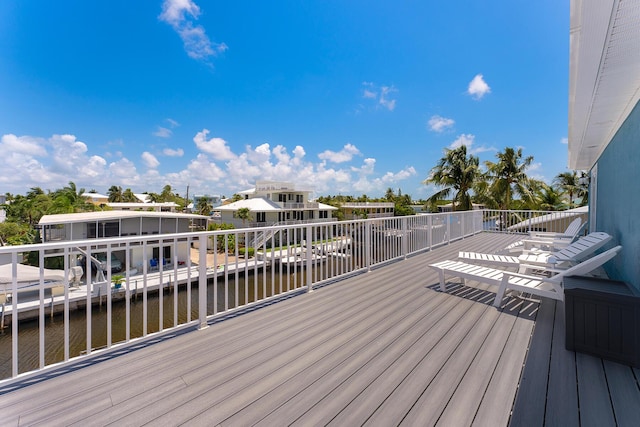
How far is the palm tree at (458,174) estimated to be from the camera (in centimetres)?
1950

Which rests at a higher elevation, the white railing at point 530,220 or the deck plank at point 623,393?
the white railing at point 530,220

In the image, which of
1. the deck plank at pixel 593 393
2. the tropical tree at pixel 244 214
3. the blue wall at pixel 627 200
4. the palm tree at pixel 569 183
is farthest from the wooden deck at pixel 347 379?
the palm tree at pixel 569 183

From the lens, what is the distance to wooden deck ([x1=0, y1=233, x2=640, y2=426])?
1.53 meters

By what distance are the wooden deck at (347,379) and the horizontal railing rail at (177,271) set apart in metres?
0.34

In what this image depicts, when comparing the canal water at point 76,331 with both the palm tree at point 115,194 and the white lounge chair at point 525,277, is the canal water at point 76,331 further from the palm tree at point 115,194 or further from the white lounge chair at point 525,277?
the palm tree at point 115,194

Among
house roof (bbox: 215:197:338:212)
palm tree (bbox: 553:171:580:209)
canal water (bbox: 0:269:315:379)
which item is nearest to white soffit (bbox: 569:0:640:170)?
canal water (bbox: 0:269:315:379)

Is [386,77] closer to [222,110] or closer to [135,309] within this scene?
[135,309]

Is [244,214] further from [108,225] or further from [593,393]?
[593,393]

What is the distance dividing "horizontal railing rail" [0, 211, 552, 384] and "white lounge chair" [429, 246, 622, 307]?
1.58m

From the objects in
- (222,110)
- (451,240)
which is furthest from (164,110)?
(451,240)

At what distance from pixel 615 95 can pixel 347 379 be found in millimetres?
4217

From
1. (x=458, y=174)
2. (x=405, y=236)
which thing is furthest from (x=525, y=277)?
(x=458, y=174)

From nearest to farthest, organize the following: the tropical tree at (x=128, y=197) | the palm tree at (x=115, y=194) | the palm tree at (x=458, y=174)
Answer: the palm tree at (x=458, y=174)
the palm tree at (x=115, y=194)
the tropical tree at (x=128, y=197)

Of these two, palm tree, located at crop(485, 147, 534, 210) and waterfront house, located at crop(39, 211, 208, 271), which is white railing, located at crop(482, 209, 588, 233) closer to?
palm tree, located at crop(485, 147, 534, 210)
